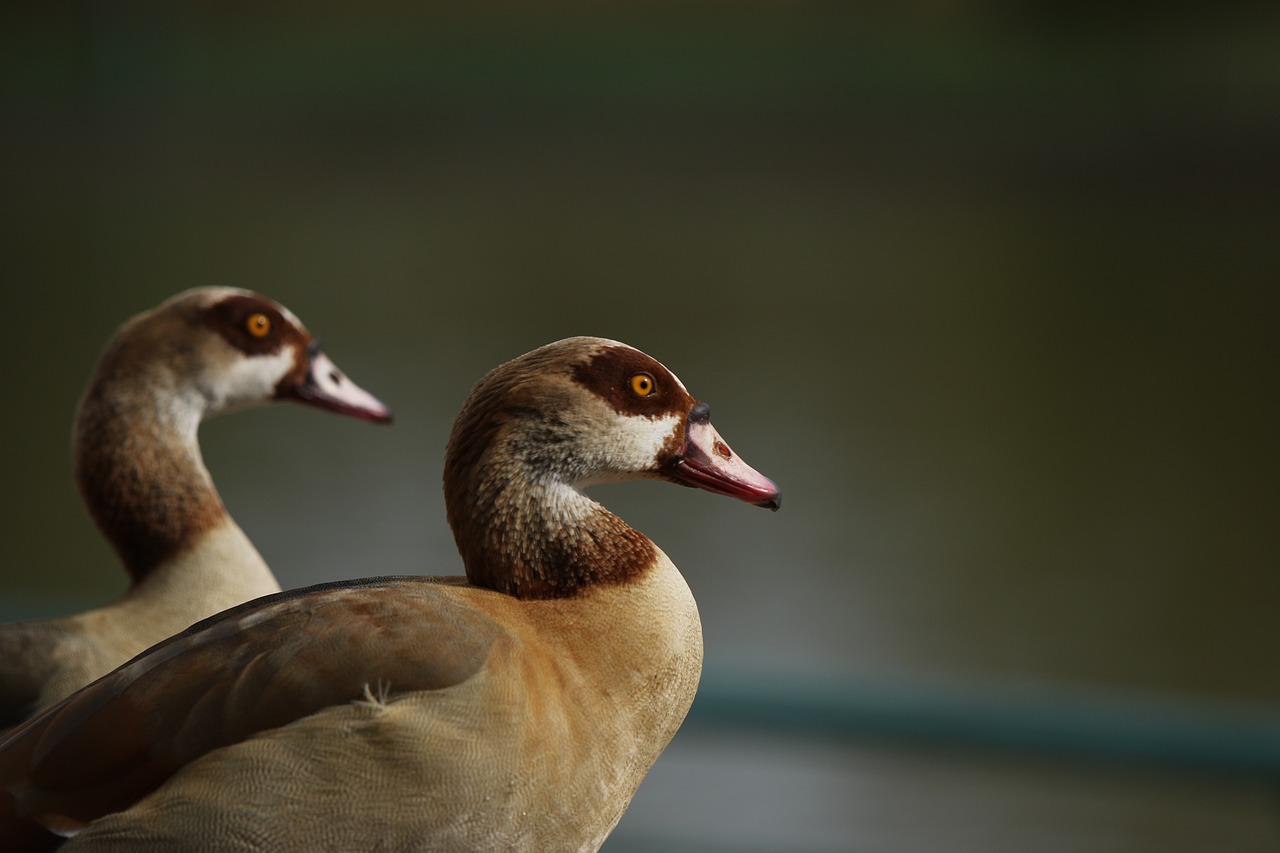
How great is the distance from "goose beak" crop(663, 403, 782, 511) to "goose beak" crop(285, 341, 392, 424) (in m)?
0.79

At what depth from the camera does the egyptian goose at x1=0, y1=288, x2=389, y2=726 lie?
6.10ft

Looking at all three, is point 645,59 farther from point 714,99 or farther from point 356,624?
point 356,624

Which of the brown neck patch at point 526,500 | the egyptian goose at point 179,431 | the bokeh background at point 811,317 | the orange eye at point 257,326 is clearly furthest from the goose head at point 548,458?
the bokeh background at point 811,317

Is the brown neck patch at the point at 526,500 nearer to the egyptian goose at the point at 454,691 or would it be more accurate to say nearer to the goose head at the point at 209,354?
the egyptian goose at the point at 454,691

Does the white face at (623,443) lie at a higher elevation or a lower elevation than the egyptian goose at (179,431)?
higher

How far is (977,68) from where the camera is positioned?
23.0 meters

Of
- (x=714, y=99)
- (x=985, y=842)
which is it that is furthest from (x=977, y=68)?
(x=985, y=842)

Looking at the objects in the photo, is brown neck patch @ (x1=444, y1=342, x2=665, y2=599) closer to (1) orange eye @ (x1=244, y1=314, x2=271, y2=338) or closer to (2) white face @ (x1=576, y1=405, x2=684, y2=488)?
(2) white face @ (x1=576, y1=405, x2=684, y2=488)

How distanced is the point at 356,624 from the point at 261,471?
633 centimetres

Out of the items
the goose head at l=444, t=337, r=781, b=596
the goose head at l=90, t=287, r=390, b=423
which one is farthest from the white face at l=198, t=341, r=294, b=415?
the goose head at l=444, t=337, r=781, b=596

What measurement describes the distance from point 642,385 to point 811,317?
10.4 metres

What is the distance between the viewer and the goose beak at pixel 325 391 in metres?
2.04

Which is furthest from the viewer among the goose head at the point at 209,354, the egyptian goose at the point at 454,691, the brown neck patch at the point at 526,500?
the goose head at the point at 209,354

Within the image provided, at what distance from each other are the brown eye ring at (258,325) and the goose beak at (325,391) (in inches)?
2.6
